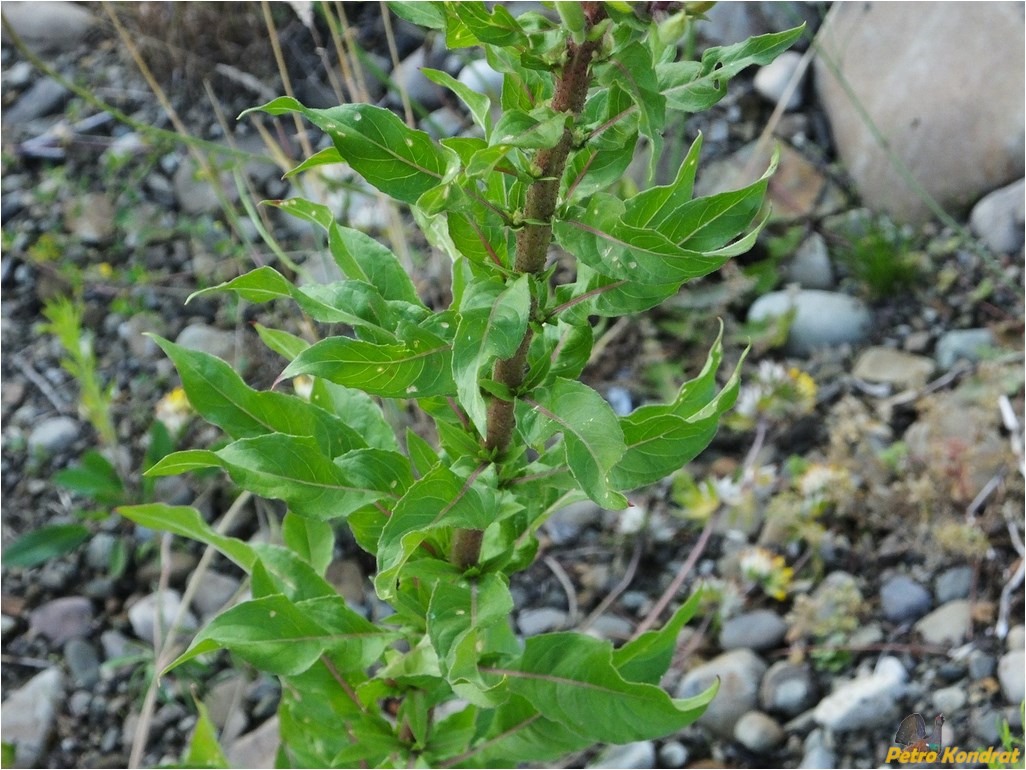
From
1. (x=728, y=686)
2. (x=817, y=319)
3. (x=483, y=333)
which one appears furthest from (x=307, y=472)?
(x=817, y=319)

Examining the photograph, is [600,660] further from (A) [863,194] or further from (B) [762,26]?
(B) [762,26]

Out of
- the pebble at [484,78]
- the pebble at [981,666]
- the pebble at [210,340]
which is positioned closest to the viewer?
the pebble at [981,666]

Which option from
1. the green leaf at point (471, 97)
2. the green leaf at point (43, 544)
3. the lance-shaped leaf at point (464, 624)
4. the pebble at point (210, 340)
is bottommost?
the green leaf at point (43, 544)

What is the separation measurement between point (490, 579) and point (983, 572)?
1.60 meters

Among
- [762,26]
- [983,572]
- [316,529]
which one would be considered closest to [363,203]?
[762,26]

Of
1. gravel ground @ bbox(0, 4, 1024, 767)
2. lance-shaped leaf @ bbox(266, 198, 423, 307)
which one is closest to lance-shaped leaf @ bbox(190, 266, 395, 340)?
lance-shaped leaf @ bbox(266, 198, 423, 307)

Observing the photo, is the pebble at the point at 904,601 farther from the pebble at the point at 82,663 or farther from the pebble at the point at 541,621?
the pebble at the point at 82,663

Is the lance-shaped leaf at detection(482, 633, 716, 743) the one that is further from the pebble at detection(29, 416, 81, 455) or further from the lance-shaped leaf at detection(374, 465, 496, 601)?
the pebble at detection(29, 416, 81, 455)

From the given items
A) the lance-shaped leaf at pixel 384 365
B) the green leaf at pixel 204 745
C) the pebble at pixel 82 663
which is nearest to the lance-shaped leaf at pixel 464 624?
the lance-shaped leaf at pixel 384 365

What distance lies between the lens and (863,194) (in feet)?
11.6

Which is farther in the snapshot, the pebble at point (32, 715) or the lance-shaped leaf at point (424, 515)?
the pebble at point (32, 715)

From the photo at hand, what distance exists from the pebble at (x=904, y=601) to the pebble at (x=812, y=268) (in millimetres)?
1071

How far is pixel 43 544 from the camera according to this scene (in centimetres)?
283

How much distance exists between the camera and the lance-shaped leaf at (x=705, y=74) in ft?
3.70
